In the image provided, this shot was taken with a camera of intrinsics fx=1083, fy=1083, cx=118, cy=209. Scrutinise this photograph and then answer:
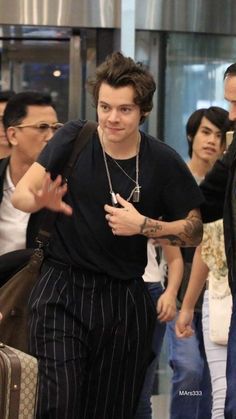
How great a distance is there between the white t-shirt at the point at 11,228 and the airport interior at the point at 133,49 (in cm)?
272

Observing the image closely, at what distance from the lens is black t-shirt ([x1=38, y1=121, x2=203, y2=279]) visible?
13.0 ft

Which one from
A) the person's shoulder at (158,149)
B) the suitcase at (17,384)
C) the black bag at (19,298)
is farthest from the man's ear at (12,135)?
the suitcase at (17,384)

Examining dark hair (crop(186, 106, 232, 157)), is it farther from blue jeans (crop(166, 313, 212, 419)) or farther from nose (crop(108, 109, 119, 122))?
nose (crop(108, 109, 119, 122))

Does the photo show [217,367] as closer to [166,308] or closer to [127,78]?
[166,308]

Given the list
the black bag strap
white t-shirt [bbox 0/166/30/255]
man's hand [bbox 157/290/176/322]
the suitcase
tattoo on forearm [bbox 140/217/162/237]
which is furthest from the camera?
man's hand [bbox 157/290/176/322]

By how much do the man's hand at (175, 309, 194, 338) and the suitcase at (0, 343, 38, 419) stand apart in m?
1.15

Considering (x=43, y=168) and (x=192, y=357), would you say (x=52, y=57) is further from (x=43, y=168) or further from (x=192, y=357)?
(x=43, y=168)

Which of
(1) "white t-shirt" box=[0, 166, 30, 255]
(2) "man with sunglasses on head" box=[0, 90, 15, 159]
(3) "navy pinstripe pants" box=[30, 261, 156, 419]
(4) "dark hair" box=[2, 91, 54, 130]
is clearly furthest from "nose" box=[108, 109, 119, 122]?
(2) "man with sunglasses on head" box=[0, 90, 15, 159]

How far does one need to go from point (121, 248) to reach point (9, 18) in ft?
10.8

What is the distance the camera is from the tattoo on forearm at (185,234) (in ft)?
13.0

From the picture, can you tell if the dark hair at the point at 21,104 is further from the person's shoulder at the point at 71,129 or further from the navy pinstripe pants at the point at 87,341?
the navy pinstripe pants at the point at 87,341

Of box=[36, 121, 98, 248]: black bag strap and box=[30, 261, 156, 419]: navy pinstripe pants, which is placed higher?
box=[36, 121, 98, 248]: black bag strap

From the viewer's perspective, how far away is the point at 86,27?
708 cm

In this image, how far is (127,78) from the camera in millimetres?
4047
